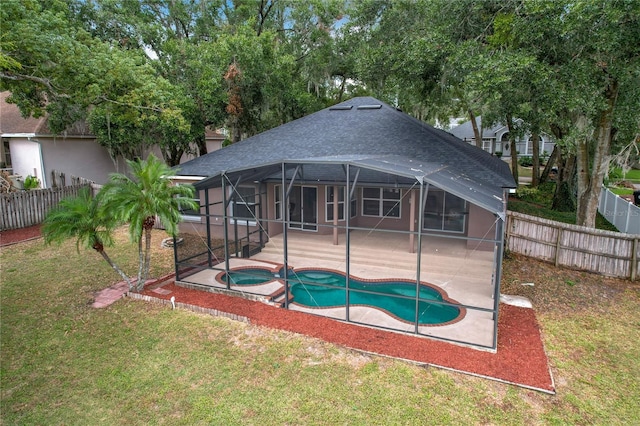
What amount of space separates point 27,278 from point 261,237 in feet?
21.8

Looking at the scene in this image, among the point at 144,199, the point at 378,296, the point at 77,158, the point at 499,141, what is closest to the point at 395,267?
the point at 378,296

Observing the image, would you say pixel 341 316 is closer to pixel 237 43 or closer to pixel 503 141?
pixel 237 43

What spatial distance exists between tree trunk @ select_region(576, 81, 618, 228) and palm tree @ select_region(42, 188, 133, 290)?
40.5 feet

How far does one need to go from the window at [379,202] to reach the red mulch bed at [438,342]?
6803 mm

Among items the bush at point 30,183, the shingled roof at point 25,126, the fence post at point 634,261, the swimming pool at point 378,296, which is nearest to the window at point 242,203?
the swimming pool at point 378,296

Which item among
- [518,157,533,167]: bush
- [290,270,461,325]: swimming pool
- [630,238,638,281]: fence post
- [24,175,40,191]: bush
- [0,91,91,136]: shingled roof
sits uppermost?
[0,91,91,136]: shingled roof

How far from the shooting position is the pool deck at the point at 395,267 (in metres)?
7.79

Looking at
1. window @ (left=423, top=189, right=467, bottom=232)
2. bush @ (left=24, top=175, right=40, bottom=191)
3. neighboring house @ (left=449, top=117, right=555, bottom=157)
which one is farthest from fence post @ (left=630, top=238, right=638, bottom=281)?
neighboring house @ (left=449, top=117, right=555, bottom=157)

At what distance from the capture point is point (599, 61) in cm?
930

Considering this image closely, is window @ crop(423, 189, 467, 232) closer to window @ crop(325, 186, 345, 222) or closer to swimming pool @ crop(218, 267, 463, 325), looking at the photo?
window @ crop(325, 186, 345, 222)

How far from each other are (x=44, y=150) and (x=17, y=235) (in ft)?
18.1

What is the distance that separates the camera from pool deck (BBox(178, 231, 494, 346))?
779 centimetres

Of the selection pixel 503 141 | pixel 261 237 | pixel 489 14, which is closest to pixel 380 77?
pixel 489 14

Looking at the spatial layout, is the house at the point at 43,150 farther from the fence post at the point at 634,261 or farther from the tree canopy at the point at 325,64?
the fence post at the point at 634,261
